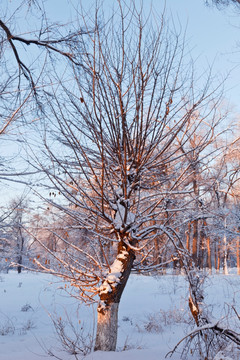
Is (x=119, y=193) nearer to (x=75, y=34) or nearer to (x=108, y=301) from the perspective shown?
(x=108, y=301)

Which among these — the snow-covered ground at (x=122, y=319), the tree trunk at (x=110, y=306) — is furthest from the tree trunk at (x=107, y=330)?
the snow-covered ground at (x=122, y=319)

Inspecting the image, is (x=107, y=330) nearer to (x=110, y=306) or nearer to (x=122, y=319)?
(x=110, y=306)

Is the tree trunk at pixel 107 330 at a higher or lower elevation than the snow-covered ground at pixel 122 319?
higher

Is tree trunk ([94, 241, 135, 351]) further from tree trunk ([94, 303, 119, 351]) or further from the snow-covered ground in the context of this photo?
the snow-covered ground

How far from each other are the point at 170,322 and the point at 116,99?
6735 millimetres

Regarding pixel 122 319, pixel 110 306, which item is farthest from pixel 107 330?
pixel 122 319

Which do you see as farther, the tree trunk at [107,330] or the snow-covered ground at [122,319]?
the snow-covered ground at [122,319]

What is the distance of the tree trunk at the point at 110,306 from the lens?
3.52 m

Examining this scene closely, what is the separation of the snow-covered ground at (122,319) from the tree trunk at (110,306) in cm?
25

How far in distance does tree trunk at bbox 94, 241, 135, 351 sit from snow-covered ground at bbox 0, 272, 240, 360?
25cm

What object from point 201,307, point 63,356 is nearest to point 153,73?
point 201,307

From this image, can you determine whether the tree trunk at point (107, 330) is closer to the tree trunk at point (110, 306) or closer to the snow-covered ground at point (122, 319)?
the tree trunk at point (110, 306)

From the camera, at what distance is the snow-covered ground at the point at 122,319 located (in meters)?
4.87

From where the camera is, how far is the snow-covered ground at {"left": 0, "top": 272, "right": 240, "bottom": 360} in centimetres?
487
